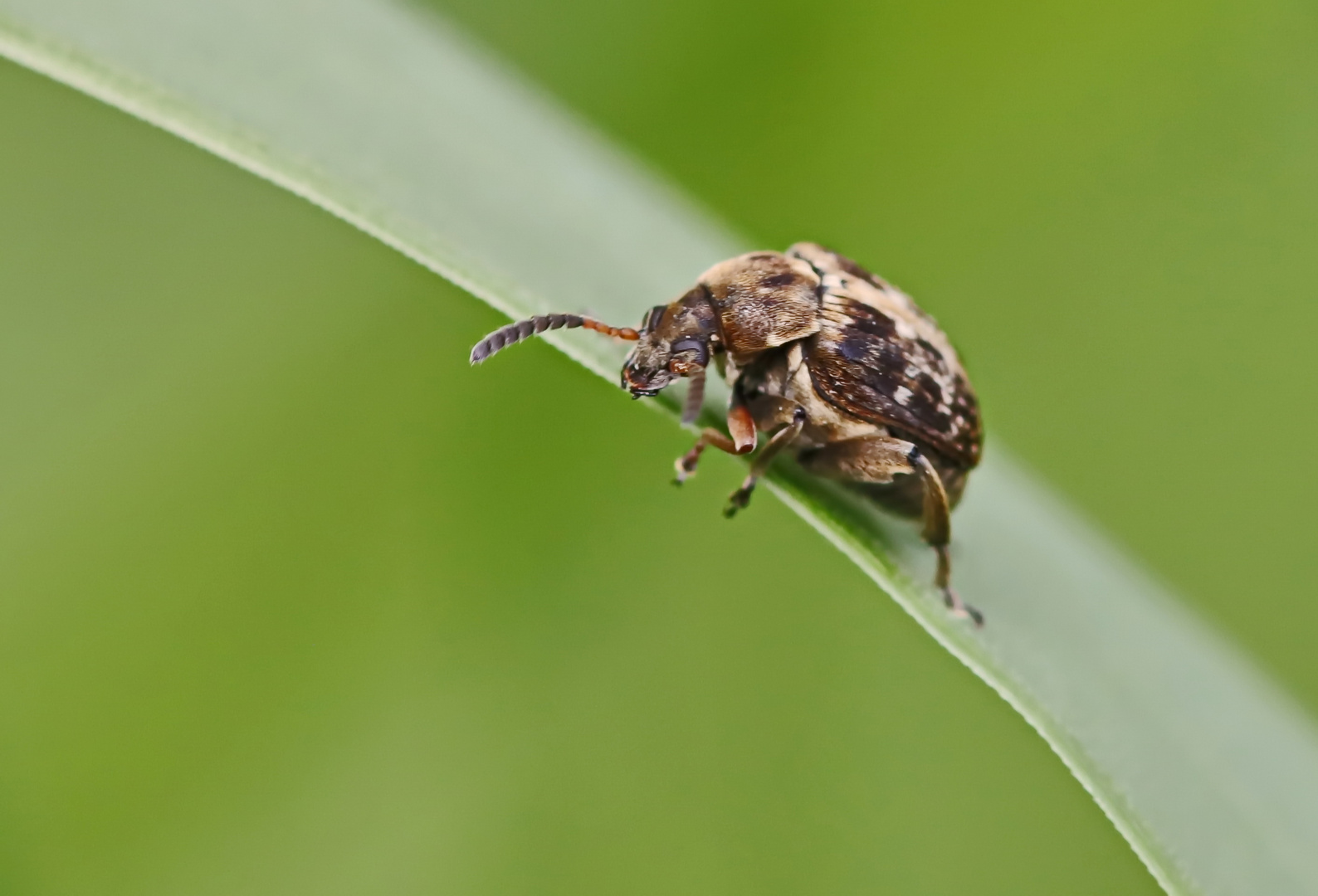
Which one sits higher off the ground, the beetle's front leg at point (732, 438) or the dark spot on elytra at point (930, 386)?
the dark spot on elytra at point (930, 386)

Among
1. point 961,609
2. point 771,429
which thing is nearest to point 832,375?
point 771,429

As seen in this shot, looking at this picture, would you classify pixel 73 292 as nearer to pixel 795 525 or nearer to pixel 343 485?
pixel 343 485

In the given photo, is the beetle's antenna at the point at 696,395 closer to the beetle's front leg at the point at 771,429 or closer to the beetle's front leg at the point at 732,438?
the beetle's front leg at the point at 732,438

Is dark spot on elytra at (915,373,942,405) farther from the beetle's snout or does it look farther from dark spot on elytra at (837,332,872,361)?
the beetle's snout

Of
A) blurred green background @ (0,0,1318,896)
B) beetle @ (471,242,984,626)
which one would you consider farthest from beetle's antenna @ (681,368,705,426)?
blurred green background @ (0,0,1318,896)

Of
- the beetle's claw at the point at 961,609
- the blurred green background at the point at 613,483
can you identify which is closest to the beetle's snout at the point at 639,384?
the blurred green background at the point at 613,483

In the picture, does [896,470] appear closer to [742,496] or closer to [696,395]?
[742,496]
